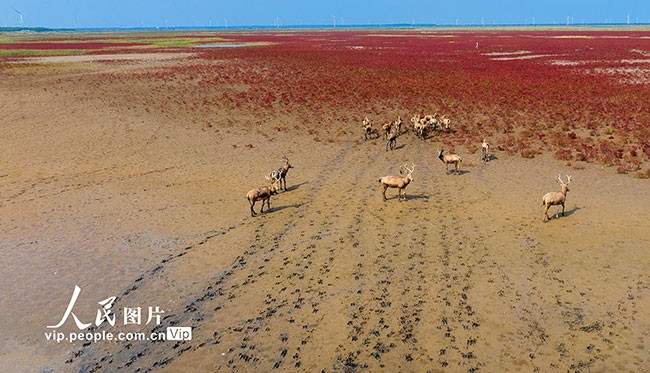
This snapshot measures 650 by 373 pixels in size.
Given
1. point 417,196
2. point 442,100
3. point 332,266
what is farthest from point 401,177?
point 442,100

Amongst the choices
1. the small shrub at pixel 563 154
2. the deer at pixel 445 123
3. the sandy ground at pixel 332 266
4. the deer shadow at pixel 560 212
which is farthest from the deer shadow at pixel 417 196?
the deer at pixel 445 123

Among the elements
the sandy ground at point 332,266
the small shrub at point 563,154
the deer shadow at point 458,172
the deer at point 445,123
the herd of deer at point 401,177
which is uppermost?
the deer at point 445,123

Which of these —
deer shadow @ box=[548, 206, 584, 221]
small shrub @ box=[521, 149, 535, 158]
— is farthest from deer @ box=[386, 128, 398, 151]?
deer shadow @ box=[548, 206, 584, 221]

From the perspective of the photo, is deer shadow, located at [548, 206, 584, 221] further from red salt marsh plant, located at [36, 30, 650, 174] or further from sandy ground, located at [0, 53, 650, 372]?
red salt marsh plant, located at [36, 30, 650, 174]

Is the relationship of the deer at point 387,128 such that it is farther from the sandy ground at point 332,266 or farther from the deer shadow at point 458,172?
the deer shadow at point 458,172

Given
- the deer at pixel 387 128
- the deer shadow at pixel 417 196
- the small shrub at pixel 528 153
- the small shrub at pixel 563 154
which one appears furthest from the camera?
the deer at pixel 387 128

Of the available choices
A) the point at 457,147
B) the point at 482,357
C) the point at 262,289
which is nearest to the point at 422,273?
the point at 482,357
